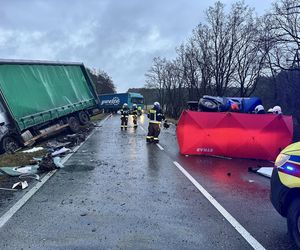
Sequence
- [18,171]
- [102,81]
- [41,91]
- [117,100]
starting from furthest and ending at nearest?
[102,81], [117,100], [41,91], [18,171]

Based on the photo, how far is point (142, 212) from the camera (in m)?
5.94

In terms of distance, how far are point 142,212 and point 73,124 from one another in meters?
16.0

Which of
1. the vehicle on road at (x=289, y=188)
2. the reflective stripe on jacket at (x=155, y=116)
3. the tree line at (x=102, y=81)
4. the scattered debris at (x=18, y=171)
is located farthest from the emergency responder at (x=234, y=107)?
the tree line at (x=102, y=81)

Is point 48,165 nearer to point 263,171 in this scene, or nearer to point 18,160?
point 18,160

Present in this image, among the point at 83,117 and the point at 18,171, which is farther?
the point at 83,117

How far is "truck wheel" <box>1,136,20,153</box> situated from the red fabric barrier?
247 inches

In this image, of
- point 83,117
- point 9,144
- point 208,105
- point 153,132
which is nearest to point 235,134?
point 208,105

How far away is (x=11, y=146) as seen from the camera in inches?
567

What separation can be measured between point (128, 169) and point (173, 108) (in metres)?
45.6

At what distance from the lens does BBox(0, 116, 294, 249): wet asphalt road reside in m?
4.68

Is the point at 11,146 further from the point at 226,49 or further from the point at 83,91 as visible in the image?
the point at 226,49

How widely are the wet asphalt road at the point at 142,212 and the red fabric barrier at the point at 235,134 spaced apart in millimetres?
2323

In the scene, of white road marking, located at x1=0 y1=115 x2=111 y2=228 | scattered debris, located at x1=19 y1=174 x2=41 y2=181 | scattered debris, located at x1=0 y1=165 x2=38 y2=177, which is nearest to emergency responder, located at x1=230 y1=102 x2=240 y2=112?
white road marking, located at x1=0 y1=115 x2=111 y2=228

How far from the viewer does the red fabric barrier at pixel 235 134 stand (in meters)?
12.3
